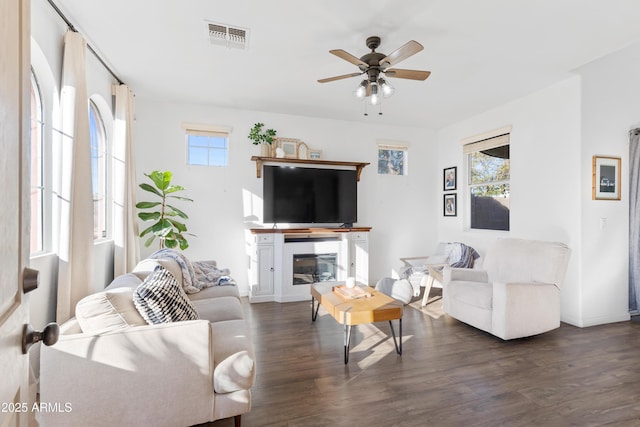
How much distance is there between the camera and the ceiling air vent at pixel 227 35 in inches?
99.3

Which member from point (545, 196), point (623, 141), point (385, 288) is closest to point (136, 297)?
point (385, 288)

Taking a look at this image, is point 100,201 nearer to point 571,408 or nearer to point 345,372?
point 345,372

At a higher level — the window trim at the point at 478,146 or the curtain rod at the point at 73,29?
the curtain rod at the point at 73,29

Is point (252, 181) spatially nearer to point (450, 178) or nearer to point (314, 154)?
point (314, 154)

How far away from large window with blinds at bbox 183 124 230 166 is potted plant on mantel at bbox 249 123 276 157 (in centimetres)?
37

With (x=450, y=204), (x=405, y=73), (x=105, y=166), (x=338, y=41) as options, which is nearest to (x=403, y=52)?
(x=405, y=73)

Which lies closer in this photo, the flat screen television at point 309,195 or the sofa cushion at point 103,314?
the sofa cushion at point 103,314

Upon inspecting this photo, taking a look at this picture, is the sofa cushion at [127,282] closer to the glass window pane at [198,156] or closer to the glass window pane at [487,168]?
the glass window pane at [198,156]

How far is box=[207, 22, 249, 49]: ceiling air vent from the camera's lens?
2521mm

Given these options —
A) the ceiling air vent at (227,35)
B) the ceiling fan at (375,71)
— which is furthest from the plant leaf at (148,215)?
the ceiling fan at (375,71)

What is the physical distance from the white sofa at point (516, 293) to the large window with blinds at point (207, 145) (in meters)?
3.47

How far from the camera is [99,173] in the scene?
11.0ft

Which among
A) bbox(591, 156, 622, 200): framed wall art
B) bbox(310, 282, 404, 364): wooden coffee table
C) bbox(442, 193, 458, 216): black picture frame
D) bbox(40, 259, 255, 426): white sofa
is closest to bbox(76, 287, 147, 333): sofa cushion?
bbox(40, 259, 255, 426): white sofa

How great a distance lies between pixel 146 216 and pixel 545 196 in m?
4.77
